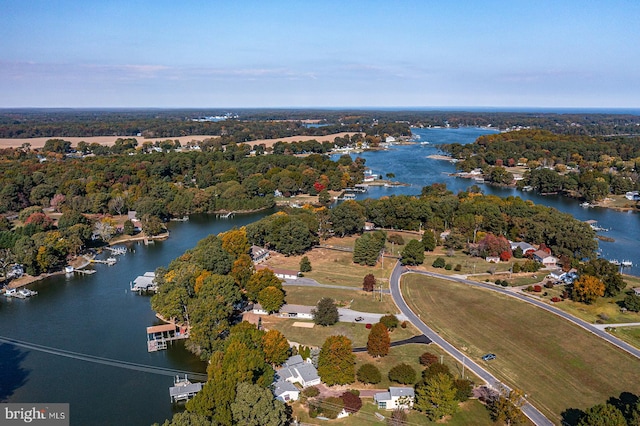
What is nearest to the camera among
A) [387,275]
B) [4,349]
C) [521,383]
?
[521,383]

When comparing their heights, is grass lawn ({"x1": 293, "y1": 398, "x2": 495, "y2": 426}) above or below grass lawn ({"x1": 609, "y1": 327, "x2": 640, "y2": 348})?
below

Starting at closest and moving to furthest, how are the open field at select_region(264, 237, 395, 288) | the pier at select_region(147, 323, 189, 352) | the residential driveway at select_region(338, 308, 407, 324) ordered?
the pier at select_region(147, 323, 189, 352) < the residential driveway at select_region(338, 308, 407, 324) < the open field at select_region(264, 237, 395, 288)

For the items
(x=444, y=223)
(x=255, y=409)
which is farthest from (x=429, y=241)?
(x=255, y=409)

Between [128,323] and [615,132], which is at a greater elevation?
[615,132]

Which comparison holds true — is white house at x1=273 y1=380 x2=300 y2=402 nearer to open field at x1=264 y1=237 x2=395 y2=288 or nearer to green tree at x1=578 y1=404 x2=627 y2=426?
green tree at x1=578 y1=404 x2=627 y2=426

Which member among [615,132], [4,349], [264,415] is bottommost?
[4,349]

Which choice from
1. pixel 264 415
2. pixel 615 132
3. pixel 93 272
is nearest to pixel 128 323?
pixel 93 272

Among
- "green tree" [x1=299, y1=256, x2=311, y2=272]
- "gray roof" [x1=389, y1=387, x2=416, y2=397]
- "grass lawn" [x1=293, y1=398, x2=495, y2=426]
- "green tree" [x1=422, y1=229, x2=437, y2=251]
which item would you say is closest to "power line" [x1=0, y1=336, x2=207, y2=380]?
"grass lawn" [x1=293, y1=398, x2=495, y2=426]

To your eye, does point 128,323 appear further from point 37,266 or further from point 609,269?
point 609,269
